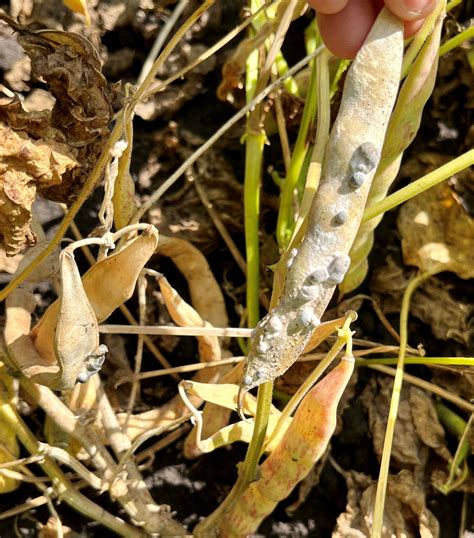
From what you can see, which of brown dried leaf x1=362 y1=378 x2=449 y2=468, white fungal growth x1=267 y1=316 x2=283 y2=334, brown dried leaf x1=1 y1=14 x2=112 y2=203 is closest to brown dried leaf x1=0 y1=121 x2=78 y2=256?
brown dried leaf x1=1 y1=14 x2=112 y2=203

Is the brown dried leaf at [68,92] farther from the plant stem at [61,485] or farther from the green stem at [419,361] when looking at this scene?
the green stem at [419,361]

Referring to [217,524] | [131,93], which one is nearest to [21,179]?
[131,93]

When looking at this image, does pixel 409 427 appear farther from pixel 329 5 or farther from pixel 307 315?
pixel 329 5

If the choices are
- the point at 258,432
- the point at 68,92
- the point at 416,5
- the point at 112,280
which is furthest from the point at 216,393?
the point at 416,5

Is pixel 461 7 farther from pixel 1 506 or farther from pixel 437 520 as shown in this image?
pixel 1 506

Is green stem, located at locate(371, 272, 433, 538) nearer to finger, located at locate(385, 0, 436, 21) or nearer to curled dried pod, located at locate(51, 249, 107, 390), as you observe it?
curled dried pod, located at locate(51, 249, 107, 390)
